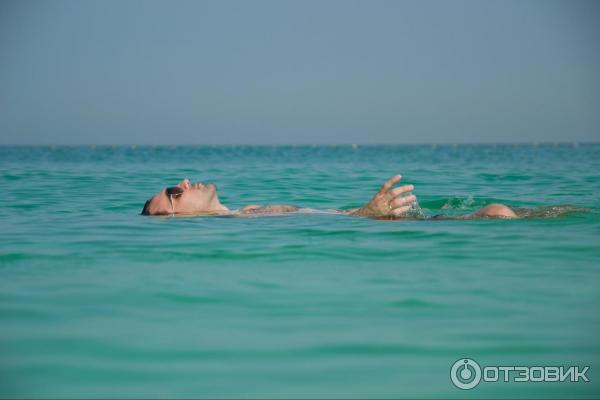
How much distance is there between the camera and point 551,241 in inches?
283

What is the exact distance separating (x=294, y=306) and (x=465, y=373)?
4.95 ft

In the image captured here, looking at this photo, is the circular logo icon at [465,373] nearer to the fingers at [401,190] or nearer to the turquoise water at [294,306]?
the turquoise water at [294,306]

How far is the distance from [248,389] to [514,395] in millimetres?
1422

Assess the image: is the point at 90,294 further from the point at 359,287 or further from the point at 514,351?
the point at 514,351

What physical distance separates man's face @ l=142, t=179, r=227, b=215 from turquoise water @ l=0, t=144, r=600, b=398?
54 cm

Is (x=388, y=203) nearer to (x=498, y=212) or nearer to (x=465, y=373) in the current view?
(x=498, y=212)

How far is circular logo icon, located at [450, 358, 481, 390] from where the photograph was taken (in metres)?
3.54

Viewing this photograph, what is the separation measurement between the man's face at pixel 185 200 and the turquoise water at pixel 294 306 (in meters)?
0.54

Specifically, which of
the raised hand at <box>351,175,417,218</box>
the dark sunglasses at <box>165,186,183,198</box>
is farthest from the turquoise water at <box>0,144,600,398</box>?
the dark sunglasses at <box>165,186,183,198</box>

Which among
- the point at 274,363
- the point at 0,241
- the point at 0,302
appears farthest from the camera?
the point at 0,241

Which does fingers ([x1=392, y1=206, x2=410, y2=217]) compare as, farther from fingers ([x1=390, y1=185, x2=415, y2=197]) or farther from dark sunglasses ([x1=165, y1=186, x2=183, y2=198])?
dark sunglasses ([x1=165, y1=186, x2=183, y2=198])

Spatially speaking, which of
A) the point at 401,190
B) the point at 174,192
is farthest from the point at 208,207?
the point at 401,190

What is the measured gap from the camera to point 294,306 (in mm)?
4781

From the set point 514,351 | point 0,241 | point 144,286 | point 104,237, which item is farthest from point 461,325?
point 0,241
